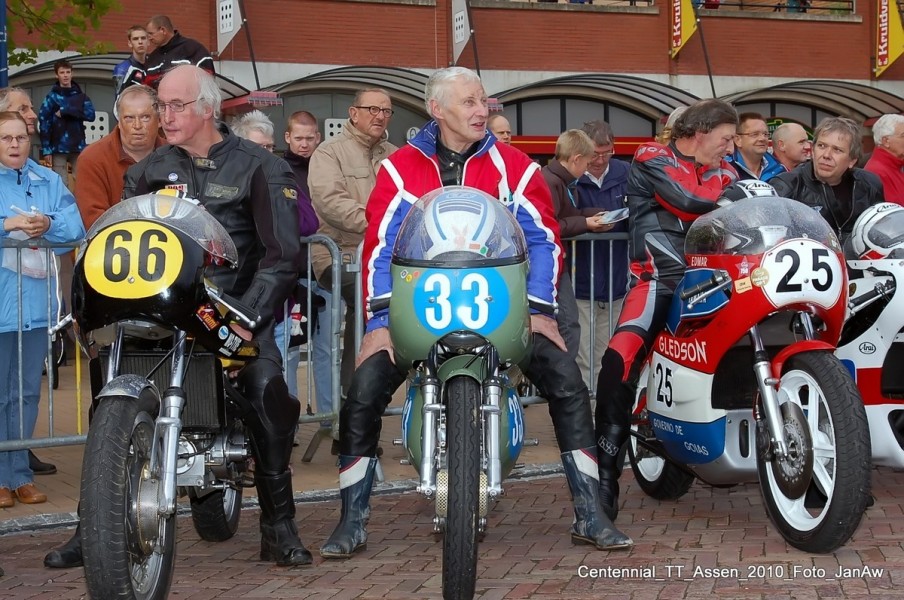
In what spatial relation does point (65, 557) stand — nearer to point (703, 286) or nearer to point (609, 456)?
point (609, 456)

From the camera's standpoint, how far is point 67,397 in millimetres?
8703

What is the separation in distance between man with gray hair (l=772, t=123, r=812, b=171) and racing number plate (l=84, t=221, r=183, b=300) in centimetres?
594

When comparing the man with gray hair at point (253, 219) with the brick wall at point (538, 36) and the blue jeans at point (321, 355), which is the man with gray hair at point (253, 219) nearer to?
the blue jeans at point (321, 355)

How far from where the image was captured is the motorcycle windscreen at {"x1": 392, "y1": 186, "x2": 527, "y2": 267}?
197 inches

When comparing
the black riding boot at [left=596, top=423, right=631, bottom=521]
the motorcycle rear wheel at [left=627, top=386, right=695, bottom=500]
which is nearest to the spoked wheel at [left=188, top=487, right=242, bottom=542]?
the black riding boot at [left=596, top=423, right=631, bottom=521]

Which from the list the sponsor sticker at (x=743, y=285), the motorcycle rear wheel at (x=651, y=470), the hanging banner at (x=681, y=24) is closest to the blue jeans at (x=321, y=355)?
the motorcycle rear wheel at (x=651, y=470)

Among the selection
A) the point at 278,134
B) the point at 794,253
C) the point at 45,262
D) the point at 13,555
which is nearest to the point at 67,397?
the point at 45,262

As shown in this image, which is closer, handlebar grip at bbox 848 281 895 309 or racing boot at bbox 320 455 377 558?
racing boot at bbox 320 455 377 558

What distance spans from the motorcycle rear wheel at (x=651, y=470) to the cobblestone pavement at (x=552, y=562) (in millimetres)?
77

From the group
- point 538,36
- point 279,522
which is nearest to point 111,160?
point 279,522

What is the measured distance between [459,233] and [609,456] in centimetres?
168

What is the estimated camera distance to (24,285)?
23.1ft

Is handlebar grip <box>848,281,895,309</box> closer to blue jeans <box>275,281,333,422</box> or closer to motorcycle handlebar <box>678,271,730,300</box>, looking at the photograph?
motorcycle handlebar <box>678,271,730,300</box>

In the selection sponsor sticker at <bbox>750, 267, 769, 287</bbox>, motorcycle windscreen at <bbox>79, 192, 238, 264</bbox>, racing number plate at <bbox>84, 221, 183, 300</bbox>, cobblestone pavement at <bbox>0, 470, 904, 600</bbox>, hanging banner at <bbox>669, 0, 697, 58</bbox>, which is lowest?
cobblestone pavement at <bbox>0, 470, 904, 600</bbox>
